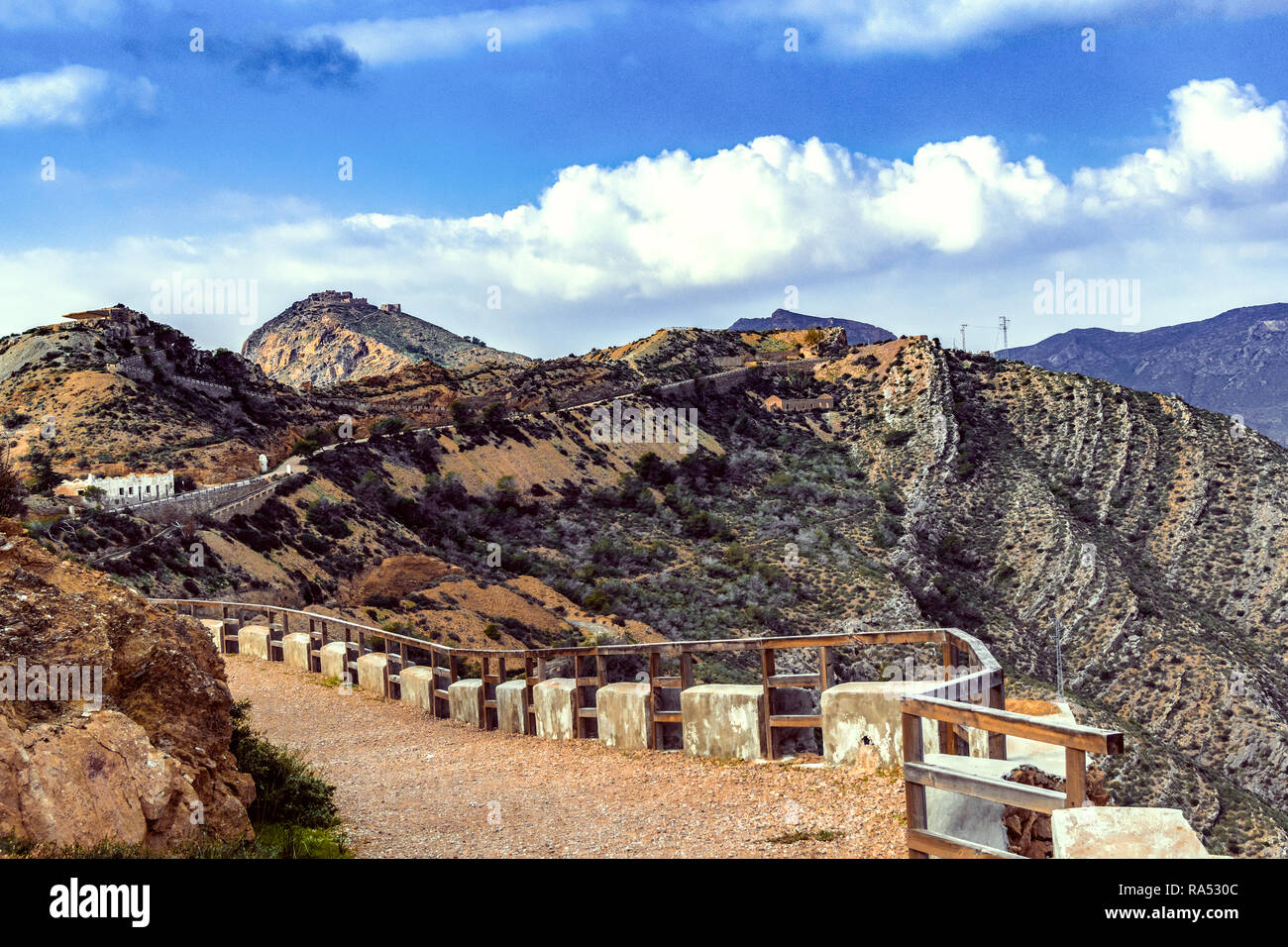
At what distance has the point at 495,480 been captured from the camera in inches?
2223

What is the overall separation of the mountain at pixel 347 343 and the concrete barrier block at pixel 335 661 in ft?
359

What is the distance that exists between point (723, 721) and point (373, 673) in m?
7.95

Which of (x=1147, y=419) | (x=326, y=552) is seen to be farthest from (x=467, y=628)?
(x=1147, y=419)

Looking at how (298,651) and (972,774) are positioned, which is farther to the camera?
(298,651)

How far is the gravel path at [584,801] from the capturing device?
6777mm

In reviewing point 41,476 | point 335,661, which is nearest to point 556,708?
point 335,661

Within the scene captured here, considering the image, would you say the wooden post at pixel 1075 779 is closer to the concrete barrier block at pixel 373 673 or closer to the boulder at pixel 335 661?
the concrete barrier block at pixel 373 673

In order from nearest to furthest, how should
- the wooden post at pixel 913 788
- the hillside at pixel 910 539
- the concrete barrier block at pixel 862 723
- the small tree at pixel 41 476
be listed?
the wooden post at pixel 913 788, the concrete barrier block at pixel 862 723, the small tree at pixel 41 476, the hillside at pixel 910 539

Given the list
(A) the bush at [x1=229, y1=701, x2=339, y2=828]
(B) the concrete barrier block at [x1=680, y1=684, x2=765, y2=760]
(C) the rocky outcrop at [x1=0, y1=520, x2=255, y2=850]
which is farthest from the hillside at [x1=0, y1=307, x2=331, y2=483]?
(C) the rocky outcrop at [x1=0, y1=520, x2=255, y2=850]

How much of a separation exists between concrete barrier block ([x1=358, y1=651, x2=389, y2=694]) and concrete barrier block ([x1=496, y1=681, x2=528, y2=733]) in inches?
139

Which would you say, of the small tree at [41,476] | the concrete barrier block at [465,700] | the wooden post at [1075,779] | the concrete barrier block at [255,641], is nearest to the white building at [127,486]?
the small tree at [41,476]

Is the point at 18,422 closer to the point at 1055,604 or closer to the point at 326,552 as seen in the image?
the point at 326,552

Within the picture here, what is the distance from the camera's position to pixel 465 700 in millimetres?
12844

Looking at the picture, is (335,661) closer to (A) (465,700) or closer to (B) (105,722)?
(A) (465,700)
